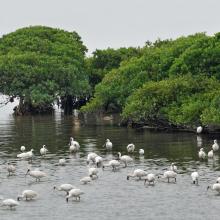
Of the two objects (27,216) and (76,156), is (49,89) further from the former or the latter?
(27,216)

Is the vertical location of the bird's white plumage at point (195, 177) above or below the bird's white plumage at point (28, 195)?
above

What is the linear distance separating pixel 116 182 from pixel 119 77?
5035 cm

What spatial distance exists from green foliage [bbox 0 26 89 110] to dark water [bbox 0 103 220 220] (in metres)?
37.4

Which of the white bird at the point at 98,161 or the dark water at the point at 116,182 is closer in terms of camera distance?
the dark water at the point at 116,182

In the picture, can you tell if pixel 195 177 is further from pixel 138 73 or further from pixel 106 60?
pixel 106 60

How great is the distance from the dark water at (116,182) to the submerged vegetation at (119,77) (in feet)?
10.4

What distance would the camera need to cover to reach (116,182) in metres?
48.9

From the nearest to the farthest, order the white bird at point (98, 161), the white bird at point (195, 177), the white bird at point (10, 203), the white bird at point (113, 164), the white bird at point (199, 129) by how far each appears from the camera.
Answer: the white bird at point (10, 203)
the white bird at point (195, 177)
the white bird at point (113, 164)
the white bird at point (98, 161)
the white bird at point (199, 129)

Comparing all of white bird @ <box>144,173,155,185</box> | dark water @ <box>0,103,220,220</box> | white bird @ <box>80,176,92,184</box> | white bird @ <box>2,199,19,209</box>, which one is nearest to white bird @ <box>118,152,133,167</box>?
dark water @ <box>0,103,220,220</box>

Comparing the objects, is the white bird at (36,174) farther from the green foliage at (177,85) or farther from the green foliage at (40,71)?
the green foliage at (40,71)

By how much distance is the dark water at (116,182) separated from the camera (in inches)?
1604

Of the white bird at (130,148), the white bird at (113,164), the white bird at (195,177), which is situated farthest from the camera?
the white bird at (130,148)

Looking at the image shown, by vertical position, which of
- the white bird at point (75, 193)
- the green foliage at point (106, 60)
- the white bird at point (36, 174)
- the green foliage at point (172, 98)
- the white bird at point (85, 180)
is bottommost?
the white bird at point (75, 193)

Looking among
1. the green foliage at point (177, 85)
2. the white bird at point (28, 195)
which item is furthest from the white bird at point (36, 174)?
the green foliage at point (177, 85)
